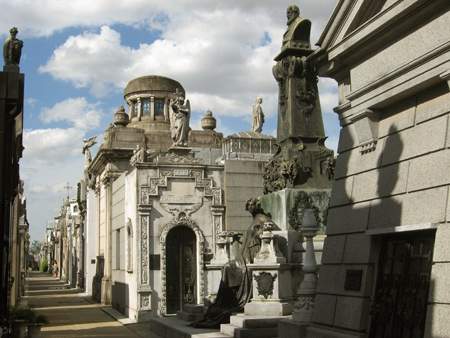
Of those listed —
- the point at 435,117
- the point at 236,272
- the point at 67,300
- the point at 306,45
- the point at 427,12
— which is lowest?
the point at 67,300

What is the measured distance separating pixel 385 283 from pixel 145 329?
35.0 ft

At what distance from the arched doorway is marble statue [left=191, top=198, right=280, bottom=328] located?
6.35m

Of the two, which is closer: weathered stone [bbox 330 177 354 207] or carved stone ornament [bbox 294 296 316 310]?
weathered stone [bbox 330 177 354 207]

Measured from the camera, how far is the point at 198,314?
1523cm

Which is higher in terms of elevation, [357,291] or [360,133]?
[360,133]

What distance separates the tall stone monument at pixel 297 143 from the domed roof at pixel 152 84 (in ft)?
58.5

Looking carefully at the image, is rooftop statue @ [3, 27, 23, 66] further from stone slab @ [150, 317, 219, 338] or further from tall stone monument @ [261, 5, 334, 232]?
stone slab @ [150, 317, 219, 338]

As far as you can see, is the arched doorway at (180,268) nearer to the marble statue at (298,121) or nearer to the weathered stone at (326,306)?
the marble statue at (298,121)

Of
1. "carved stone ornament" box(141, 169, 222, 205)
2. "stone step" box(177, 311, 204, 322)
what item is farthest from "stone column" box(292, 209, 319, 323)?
"carved stone ornament" box(141, 169, 222, 205)

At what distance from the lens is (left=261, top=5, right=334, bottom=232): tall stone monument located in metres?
13.1

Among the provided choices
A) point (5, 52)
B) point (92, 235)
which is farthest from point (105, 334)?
point (92, 235)

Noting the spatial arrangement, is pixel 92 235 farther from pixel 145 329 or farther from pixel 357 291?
pixel 357 291

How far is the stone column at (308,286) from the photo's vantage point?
391 inches

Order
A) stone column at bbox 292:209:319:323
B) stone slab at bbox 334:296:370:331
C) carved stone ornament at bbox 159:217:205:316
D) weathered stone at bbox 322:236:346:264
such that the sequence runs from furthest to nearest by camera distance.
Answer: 1. carved stone ornament at bbox 159:217:205:316
2. stone column at bbox 292:209:319:323
3. weathered stone at bbox 322:236:346:264
4. stone slab at bbox 334:296:370:331
